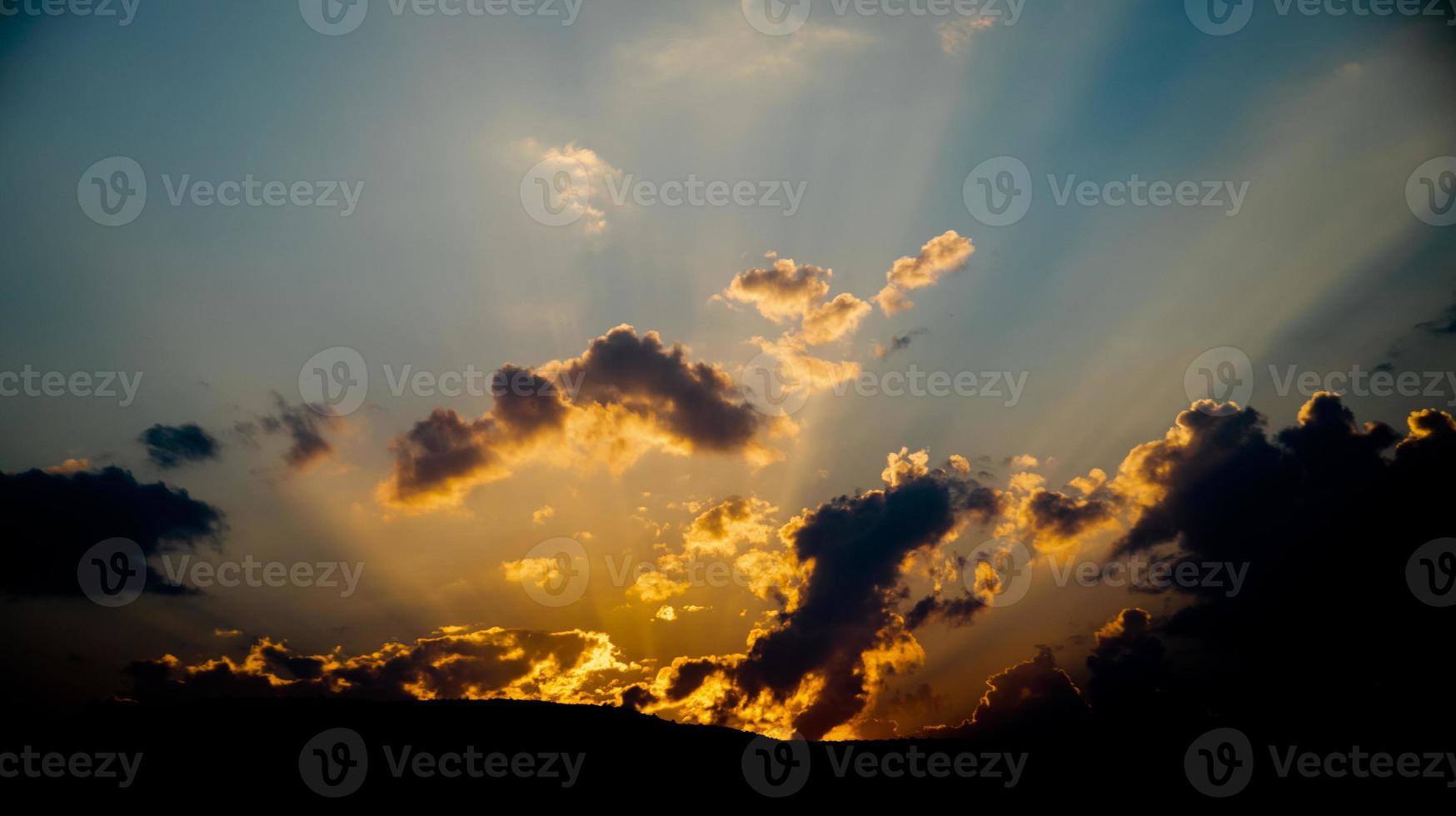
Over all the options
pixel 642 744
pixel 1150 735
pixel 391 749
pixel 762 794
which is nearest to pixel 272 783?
pixel 391 749

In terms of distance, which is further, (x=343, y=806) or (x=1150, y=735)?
(x=1150, y=735)

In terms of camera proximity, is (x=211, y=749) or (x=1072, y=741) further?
(x=1072, y=741)

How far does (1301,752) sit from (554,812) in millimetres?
125279

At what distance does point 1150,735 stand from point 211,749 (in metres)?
121

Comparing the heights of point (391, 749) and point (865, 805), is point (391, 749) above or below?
above

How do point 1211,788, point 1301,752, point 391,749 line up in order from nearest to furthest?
point 391,749 → point 1211,788 → point 1301,752

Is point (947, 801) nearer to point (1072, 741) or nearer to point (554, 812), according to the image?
point (1072, 741)

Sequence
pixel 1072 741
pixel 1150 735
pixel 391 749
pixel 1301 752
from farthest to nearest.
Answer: pixel 1301 752 < pixel 1150 735 < pixel 1072 741 < pixel 391 749

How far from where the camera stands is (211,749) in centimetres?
5250

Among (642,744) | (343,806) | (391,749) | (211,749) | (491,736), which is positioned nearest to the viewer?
(343,806)

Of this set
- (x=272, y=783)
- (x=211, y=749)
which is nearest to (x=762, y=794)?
(x=272, y=783)

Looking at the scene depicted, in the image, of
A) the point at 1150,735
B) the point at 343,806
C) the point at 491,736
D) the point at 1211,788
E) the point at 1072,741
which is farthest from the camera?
the point at 1150,735

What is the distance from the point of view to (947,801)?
69625mm

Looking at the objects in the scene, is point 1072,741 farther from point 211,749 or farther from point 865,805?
point 211,749
